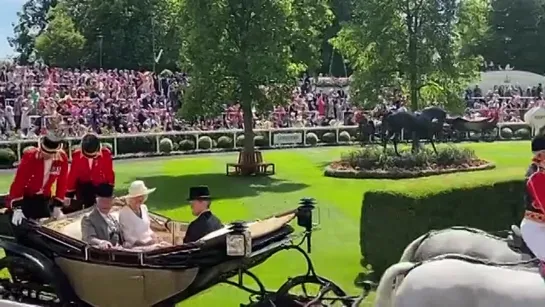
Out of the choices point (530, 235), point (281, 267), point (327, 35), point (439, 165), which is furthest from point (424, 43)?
point (327, 35)

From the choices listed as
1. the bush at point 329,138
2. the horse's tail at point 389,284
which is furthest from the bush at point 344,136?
the horse's tail at point 389,284

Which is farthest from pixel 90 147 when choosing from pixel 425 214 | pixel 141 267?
pixel 425 214

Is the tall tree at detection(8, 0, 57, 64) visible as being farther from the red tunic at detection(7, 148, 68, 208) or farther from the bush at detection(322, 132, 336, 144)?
the red tunic at detection(7, 148, 68, 208)

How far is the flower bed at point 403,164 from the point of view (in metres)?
24.8

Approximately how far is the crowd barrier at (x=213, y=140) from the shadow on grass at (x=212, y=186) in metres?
5.32

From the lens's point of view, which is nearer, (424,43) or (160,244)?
(160,244)

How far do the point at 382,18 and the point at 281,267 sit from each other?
1703cm

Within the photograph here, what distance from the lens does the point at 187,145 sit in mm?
33375

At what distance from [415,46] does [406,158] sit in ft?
14.1

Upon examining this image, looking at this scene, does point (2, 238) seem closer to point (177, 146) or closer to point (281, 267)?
point (281, 267)

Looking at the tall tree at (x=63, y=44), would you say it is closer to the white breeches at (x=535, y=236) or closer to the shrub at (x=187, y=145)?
the shrub at (x=187, y=145)

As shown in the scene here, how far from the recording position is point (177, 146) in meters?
33.2

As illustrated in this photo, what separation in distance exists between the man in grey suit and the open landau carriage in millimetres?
215

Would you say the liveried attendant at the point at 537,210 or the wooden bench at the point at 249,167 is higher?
the liveried attendant at the point at 537,210
